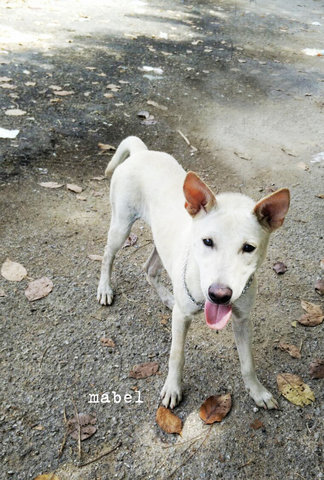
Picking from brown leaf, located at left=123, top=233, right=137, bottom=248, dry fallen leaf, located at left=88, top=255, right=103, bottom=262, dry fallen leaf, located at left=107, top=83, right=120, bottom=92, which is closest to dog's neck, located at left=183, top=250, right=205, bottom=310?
dry fallen leaf, located at left=88, top=255, right=103, bottom=262

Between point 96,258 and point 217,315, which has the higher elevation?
point 217,315

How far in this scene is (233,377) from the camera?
2752mm

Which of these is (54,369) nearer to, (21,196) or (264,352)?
(264,352)

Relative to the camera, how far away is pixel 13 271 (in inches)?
132

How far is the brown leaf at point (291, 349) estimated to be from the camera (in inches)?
114

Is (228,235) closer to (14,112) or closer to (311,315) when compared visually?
(311,315)

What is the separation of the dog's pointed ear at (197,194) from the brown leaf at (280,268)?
168 cm

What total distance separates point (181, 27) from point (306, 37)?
9.65 ft

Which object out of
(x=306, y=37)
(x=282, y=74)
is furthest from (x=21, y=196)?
(x=306, y=37)

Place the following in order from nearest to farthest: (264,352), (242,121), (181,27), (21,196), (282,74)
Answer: (264,352) < (21,196) < (242,121) < (282,74) < (181,27)

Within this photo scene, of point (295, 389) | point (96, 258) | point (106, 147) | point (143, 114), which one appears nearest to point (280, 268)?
point (295, 389)

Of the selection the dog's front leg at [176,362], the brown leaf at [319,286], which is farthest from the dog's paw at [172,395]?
the brown leaf at [319,286]

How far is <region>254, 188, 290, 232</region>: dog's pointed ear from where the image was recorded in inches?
75.6

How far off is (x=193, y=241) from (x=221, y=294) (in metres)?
0.43
